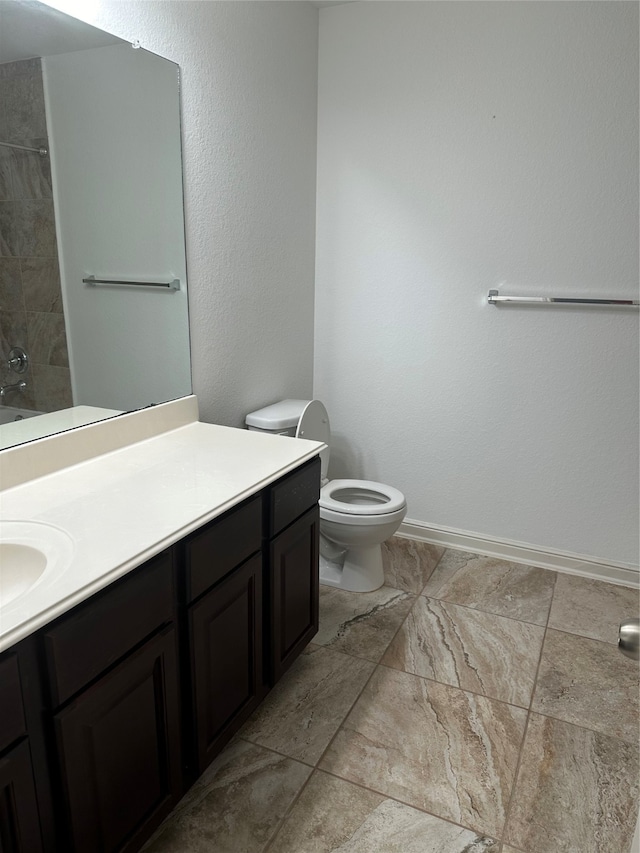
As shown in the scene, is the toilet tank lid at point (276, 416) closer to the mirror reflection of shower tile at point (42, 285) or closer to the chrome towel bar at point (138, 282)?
the chrome towel bar at point (138, 282)

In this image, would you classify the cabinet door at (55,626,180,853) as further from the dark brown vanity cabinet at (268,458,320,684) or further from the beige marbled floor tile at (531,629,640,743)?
the beige marbled floor tile at (531,629,640,743)

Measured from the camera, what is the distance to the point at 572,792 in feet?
5.42

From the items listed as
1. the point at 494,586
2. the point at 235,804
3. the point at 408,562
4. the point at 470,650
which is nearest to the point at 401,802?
the point at 235,804

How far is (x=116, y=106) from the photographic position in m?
1.78

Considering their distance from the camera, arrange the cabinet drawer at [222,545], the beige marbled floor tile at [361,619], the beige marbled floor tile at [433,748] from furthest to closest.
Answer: the beige marbled floor tile at [361,619], the beige marbled floor tile at [433,748], the cabinet drawer at [222,545]

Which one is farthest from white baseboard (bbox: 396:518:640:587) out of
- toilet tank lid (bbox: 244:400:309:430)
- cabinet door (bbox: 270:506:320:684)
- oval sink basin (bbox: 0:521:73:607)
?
oval sink basin (bbox: 0:521:73:607)

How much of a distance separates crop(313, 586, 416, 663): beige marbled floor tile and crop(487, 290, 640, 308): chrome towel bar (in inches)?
52.2

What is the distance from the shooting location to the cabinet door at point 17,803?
3.23ft

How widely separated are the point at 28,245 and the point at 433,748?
5.79ft

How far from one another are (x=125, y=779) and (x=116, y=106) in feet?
5.70

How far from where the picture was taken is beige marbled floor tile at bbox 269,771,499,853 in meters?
1.49

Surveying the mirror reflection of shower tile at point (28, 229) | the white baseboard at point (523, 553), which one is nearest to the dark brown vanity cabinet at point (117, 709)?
the mirror reflection of shower tile at point (28, 229)

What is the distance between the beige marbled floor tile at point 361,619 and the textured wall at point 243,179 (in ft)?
2.80

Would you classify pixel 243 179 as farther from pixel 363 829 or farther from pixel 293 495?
pixel 363 829
